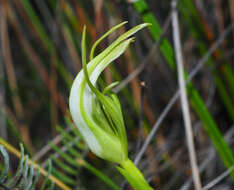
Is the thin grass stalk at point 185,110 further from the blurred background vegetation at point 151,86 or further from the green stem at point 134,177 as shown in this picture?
the green stem at point 134,177

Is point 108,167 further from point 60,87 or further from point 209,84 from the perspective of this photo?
point 60,87

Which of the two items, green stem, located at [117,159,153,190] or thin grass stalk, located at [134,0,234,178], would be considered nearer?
green stem, located at [117,159,153,190]

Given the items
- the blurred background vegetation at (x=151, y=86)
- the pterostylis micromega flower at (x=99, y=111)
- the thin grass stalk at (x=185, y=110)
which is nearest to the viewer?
the pterostylis micromega flower at (x=99, y=111)

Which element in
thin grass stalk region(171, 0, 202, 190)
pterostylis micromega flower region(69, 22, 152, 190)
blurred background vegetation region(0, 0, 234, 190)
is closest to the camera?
pterostylis micromega flower region(69, 22, 152, 190)

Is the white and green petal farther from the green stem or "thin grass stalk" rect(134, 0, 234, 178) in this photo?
"thin grass stalk" rect(134, 0, 234, 178)

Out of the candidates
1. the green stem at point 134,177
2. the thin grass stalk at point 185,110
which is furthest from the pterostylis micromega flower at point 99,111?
the thin grass stalk at point 185,110

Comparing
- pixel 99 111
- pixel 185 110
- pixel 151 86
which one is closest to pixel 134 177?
pixel 99 111

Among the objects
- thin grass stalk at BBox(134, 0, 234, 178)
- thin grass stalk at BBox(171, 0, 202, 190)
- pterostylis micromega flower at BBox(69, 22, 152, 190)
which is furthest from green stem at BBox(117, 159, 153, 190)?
thin grass stalk at BBox(134, 0, 234, 178)

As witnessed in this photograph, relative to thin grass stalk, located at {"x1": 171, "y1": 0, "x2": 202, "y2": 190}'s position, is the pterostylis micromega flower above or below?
above
